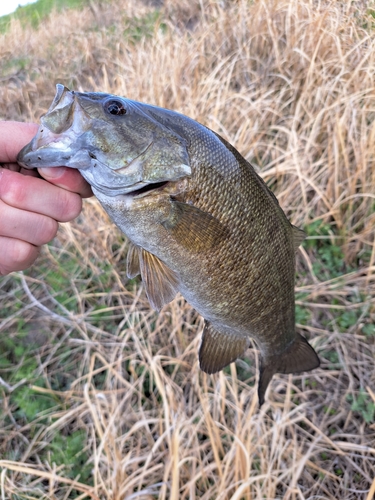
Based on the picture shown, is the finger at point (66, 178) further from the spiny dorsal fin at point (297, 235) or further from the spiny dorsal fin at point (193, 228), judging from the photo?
the spiny dorsal fin at point (297, 235)

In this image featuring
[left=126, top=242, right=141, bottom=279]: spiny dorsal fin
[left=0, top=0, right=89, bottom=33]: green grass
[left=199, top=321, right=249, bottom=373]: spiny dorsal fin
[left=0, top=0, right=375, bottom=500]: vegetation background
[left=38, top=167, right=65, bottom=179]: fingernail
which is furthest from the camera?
[left=0, top=0, right=89, bottom=33]: green grass

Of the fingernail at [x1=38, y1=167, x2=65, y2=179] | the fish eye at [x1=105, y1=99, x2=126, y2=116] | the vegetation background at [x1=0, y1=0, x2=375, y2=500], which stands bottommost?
the vegetation background at [x1=0, y1=0, x2=375, y2=500]

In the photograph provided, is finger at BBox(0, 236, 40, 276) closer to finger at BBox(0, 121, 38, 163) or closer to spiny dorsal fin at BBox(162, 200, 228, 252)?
finger at BBox(0, 121, 38, 163)

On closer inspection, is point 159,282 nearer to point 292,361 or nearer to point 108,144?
point 108,144

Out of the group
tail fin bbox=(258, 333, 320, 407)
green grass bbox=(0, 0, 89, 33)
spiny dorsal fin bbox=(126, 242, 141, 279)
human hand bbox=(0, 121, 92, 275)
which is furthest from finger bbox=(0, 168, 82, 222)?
green grass bbox=(0, 0, 89, 33)

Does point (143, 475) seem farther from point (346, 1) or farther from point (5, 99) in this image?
point (5, 99)

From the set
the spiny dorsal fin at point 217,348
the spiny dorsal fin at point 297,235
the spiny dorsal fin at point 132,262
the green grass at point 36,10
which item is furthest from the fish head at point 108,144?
the green grass at point 36,10

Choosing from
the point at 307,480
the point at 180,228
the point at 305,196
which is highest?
the point at 180,228

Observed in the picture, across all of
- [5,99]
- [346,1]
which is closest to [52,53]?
[5,99]
